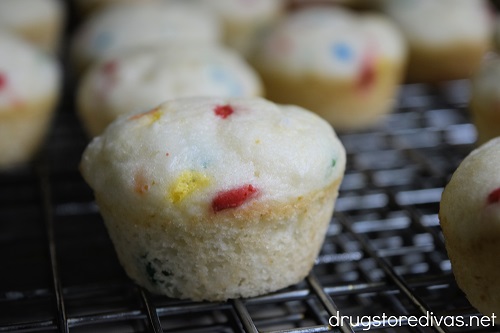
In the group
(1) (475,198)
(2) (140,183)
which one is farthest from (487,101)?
(2) (140,183)

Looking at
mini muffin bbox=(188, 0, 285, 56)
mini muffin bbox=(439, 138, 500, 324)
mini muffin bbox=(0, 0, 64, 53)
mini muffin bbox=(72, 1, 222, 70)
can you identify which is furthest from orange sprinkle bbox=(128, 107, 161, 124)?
mini muffin bbox=(188, 0, 285, 56)

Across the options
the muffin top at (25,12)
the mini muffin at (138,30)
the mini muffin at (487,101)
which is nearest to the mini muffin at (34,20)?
A: the muffin top at (25,12)

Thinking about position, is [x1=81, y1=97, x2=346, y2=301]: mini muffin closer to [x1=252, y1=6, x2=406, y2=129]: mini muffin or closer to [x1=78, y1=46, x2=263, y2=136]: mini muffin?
[x1=78, y1=46, x2=263, y2=136]: mini muffin

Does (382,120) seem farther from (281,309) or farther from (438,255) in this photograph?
(281,309)

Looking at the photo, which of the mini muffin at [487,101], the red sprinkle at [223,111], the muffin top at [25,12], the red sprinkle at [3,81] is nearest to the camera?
the red sprinkle at [223,111]

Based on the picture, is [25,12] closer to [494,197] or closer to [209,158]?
[209,158]

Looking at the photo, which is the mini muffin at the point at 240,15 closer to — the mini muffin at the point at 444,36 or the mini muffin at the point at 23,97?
the mini muffin at the point at 444,36

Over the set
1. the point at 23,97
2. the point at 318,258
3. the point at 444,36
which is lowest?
the point at 318,258
